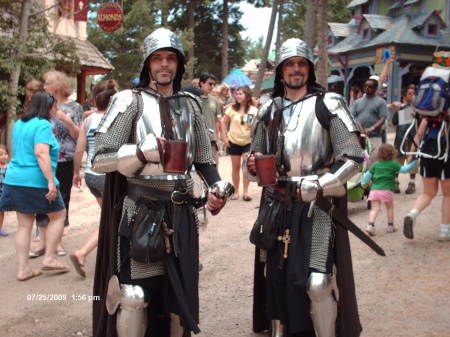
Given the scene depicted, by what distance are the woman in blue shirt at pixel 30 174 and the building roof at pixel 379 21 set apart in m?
20.4

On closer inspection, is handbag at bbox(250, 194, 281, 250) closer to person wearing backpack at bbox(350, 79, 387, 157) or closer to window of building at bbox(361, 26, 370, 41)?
person wearing backpack at bbox(350, 79, 387, 157)

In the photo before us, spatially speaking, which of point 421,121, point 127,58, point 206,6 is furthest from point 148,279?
point 206,6

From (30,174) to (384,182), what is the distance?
388 cm

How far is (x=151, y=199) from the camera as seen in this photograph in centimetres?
313

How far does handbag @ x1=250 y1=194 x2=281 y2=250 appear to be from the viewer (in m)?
3.43

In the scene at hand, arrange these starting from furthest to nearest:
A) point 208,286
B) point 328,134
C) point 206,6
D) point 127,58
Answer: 1. point 206,6
2. point 127,58
3. point 208,286
4. point 328,134

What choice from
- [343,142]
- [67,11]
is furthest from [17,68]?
[343,142]

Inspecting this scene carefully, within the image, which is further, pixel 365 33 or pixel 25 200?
pixel 365 33

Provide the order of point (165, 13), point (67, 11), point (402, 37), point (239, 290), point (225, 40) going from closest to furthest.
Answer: point (239, 290)
point (67, 11)
point (402, 37)
point (165, 13)
point (225, 40)

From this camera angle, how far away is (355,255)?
233 inches

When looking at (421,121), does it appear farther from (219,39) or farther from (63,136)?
(219,39)

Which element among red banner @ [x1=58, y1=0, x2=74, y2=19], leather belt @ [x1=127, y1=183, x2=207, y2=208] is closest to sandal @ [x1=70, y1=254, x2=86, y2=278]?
leather belt @ [x1=127, y1=183, x2=207, y2=208]

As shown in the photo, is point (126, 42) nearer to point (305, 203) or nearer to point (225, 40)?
point (225, 40)

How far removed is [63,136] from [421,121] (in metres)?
3.75
